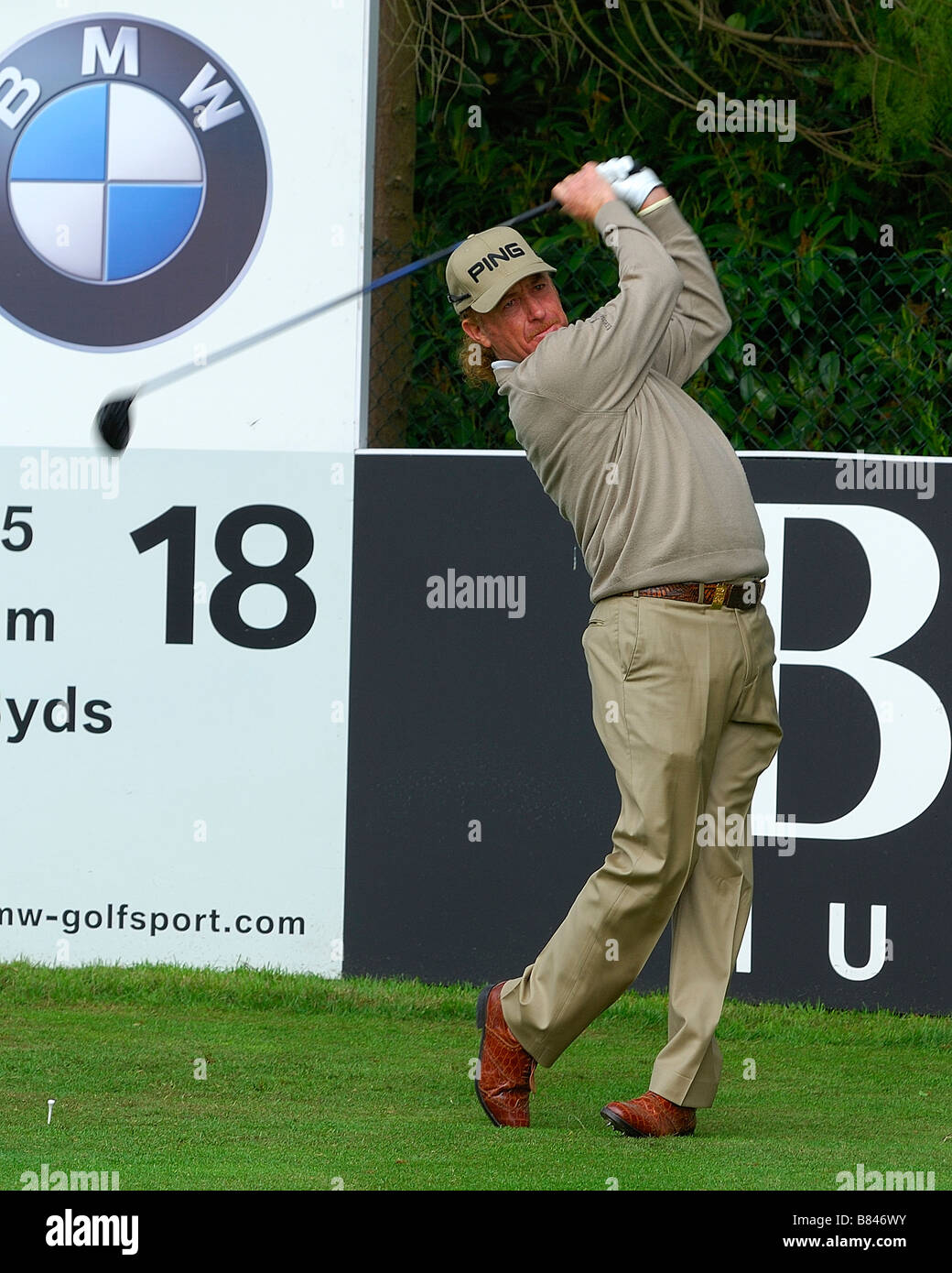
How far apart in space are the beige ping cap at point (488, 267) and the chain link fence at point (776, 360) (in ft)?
5.42

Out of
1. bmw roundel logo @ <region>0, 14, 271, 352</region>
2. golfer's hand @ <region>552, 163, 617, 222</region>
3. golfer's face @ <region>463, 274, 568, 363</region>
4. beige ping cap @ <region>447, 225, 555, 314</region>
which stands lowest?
golfer's face @ <region>463, 274, 568, 363</region>

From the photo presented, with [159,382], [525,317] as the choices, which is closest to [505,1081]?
[525,317]

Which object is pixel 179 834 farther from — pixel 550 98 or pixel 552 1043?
pixel 550 98

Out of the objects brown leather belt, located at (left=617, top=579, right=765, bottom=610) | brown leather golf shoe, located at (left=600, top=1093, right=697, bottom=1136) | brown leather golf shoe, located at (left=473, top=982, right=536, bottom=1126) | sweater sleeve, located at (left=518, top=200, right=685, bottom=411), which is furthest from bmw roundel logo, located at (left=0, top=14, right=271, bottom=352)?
brown leather golf shoe, located at (left=600, top=1093, right=697, bottom=1136)

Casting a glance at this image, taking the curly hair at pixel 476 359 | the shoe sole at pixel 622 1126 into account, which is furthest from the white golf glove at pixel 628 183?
the shoe sole at pixel 622 1126

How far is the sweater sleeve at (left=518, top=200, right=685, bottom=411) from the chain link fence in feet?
6.20

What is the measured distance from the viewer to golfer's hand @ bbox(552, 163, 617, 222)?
3.96m

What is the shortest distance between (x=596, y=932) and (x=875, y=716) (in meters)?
1.55

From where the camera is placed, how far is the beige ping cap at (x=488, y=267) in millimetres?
3926

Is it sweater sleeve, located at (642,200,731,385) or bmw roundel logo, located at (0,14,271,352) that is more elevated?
bmw roundel logo, located at (0,14,271,352)

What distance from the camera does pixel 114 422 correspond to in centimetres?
512

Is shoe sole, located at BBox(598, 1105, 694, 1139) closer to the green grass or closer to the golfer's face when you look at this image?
the green grass

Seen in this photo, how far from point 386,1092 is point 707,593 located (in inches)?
54.5
